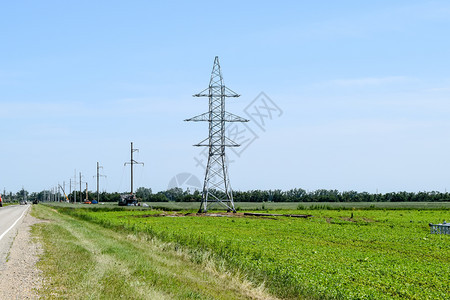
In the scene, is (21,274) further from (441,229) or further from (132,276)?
(441,229)

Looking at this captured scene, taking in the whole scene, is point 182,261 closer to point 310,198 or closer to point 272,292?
point 272,292

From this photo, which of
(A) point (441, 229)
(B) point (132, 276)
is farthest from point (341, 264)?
(A) point (441, 229)

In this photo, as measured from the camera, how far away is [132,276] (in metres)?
13.9

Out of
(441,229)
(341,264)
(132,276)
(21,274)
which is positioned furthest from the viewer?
(441,229)

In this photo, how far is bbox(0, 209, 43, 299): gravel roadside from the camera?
1145 cm

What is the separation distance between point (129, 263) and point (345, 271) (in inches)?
293

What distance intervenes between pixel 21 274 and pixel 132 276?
3115mm

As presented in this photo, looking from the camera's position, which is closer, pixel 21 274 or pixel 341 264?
pixel 21 274

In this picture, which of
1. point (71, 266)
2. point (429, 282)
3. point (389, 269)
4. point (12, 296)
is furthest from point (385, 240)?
point (12, 296)

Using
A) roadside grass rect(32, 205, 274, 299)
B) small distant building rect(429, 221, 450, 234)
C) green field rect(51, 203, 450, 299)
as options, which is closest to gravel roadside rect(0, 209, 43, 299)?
roadside grass rect(32, 205, 274, 299)

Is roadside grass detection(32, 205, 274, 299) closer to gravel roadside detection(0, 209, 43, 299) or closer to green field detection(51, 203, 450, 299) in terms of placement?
gravel roadside detection(0, 209, 43, 299)

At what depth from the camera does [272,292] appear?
1463cm

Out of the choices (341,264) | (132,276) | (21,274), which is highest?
(21,274)

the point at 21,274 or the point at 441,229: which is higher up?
the point at 21,274
